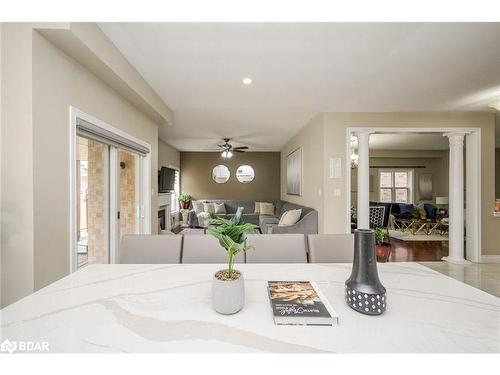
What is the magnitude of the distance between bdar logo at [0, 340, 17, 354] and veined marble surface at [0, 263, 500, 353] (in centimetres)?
2

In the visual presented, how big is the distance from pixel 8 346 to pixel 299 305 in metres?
0.95

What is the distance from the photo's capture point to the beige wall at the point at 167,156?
6129 millimetres

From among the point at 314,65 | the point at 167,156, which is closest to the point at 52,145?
the point at 314,65

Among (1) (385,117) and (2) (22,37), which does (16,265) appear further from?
(1) (385,117)

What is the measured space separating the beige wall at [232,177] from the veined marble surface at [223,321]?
265 inches

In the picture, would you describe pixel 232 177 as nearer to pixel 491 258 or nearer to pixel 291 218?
pixel 291 218

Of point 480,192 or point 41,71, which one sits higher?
point 41,71

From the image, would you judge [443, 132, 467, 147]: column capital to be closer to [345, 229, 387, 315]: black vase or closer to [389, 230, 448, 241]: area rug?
[389, 230, 448, 241]: area rug

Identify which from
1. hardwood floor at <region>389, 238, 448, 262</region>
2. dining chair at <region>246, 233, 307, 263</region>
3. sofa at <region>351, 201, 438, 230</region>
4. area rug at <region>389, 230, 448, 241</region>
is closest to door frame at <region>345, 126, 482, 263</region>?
hardwood floor at <region>389, 238, 448, 262</region>

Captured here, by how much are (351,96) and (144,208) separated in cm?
331

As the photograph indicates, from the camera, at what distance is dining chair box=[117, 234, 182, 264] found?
1757 mm

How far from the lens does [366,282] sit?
35.5 inches
